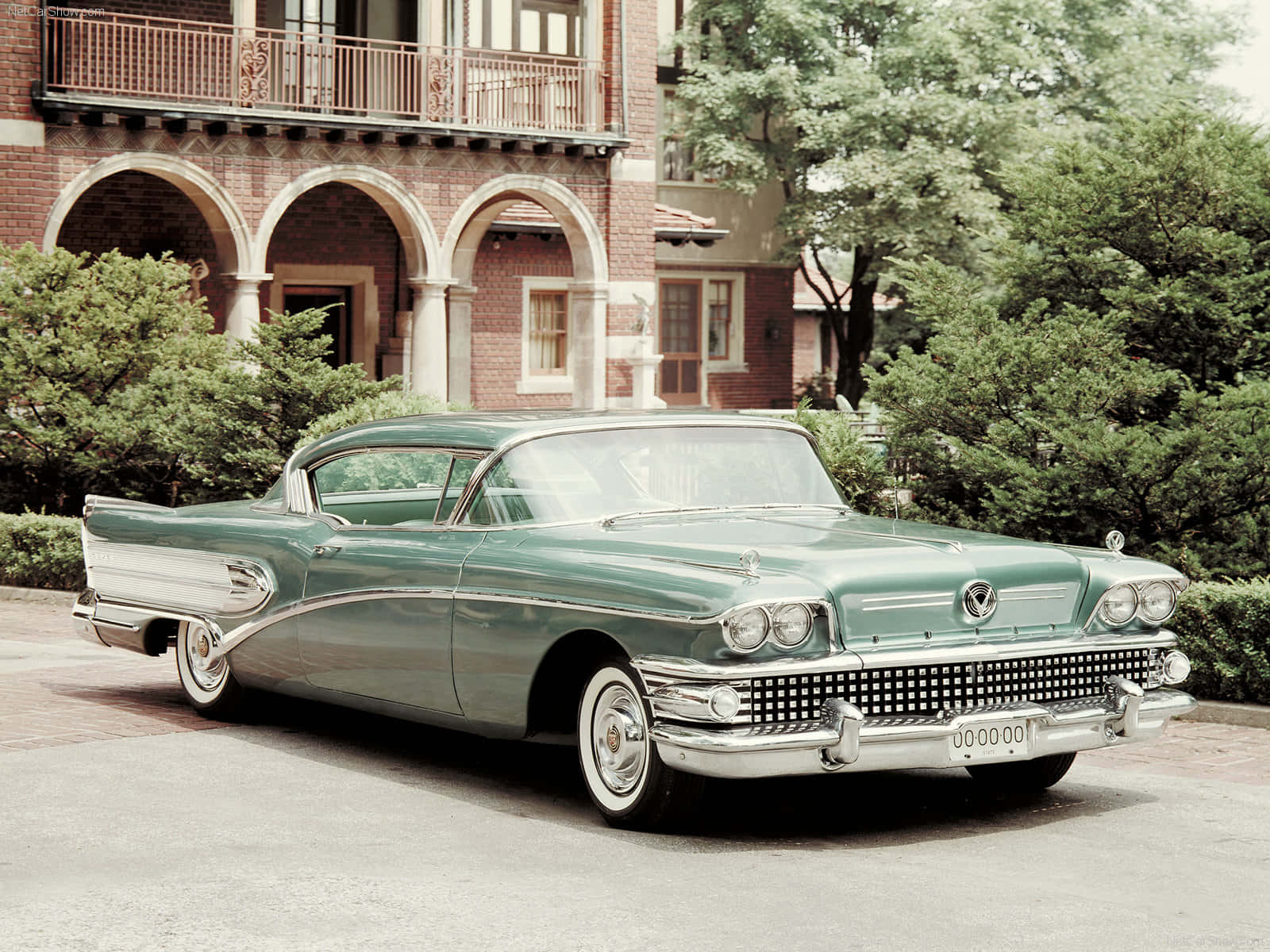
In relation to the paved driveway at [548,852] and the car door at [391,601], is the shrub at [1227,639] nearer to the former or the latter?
the paved driveway at [548,852]

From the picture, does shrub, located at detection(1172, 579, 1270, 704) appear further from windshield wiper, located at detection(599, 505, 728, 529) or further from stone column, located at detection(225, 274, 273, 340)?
stone column, located at detection(225, 274, 273, 340)

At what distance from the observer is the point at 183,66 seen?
23688mm

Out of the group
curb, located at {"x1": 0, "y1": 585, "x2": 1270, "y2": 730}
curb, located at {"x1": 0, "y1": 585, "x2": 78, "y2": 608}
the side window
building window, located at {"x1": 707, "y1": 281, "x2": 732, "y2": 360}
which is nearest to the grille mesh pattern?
the side window

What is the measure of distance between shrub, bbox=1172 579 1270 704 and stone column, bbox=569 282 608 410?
17406mm

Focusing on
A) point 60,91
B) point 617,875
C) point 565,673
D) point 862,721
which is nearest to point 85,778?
point 565,673

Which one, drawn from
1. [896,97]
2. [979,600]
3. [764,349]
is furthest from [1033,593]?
[764,349]

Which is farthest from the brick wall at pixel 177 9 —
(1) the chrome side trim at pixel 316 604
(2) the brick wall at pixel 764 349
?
(1) the chrome side trim at pixel 316 604

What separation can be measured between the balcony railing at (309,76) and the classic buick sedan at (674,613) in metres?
16.0

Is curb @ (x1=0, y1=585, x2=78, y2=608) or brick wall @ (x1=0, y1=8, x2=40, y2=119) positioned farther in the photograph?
brick wall @ (x1=0, y1=8, x2=40, y2=119)

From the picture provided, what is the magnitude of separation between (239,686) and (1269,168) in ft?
24.5

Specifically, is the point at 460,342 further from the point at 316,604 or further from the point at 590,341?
the point at 316,604

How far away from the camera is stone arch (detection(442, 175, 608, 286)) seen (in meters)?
25.3

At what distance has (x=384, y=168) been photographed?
974 inches

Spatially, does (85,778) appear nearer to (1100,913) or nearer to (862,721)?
(862,721)
